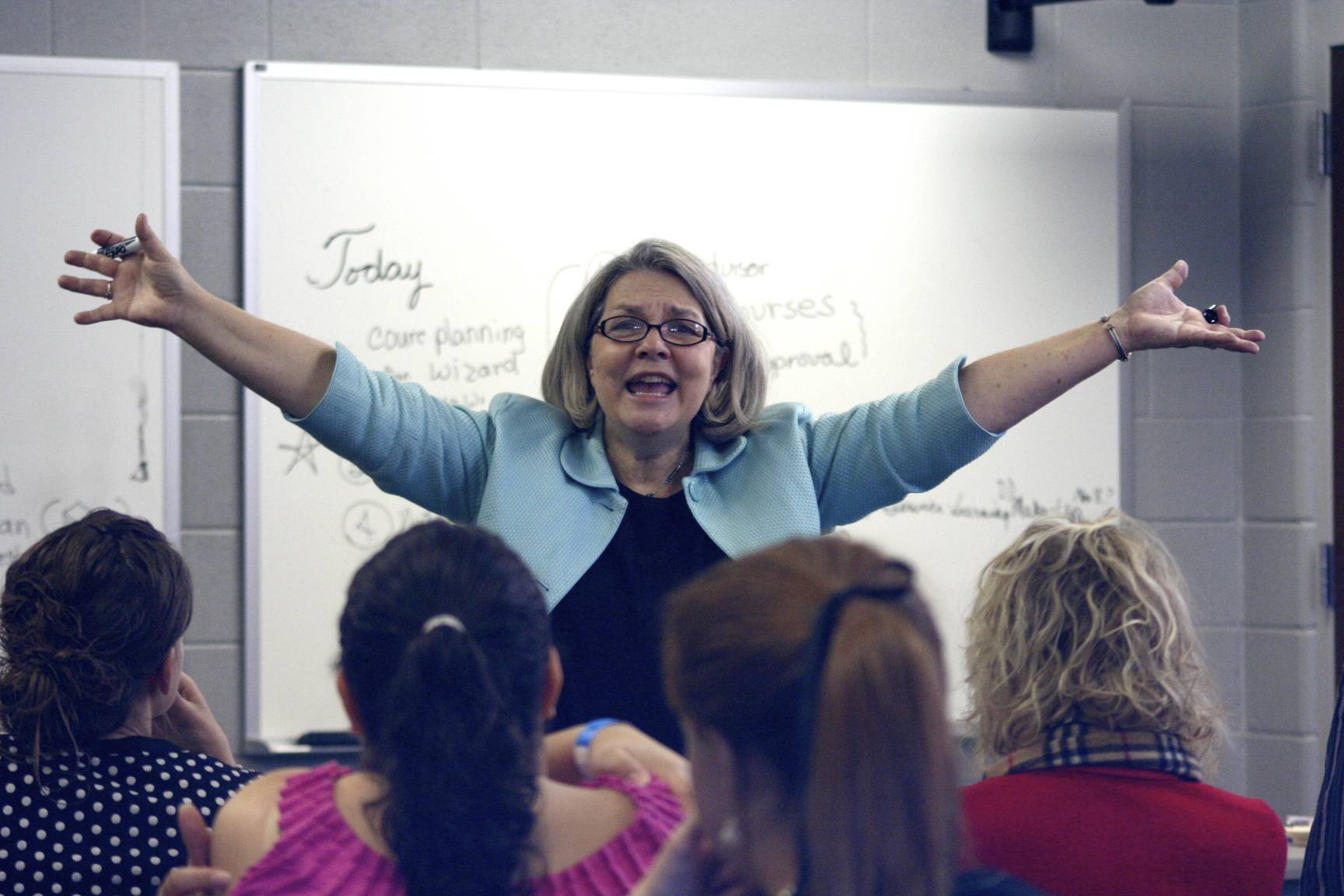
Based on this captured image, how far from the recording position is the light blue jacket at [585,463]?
5.24 ft

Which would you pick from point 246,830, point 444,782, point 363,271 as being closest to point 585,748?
point 444,782

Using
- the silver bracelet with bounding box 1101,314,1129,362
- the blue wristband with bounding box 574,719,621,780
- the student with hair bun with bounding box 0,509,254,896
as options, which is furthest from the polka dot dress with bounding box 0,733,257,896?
the silver bracelet with bounding box 1101,314,1129,362

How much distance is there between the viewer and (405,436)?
1620 mm

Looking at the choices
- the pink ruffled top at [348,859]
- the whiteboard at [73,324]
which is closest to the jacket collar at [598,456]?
the pink ruffled top at [348,859]

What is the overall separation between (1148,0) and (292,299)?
1712mm

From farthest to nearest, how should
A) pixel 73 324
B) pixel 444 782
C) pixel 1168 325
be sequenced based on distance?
pixel 73 324
pixel 1168 325
pixel 444 782

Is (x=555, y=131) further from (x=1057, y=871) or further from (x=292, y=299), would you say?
(x=1057, y=871)

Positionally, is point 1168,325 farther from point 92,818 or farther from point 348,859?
point 92,818

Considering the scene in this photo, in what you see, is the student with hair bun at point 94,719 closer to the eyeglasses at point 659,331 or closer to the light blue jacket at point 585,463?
the light blue jacket at point 585,463

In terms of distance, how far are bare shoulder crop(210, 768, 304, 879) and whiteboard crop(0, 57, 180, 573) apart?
4.97ft

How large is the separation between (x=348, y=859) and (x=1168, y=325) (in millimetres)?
1133

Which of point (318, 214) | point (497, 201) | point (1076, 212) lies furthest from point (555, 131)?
point (1076, 212)

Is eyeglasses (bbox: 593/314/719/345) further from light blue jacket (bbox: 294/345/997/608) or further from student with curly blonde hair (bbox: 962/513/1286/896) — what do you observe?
student with curly blonde hair (bbox: 962/513/1286/896)

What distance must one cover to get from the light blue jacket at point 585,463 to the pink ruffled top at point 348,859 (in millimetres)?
611
